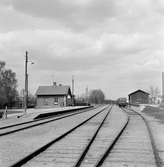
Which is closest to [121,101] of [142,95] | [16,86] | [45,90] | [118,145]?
[45,90]

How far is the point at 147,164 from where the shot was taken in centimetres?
574

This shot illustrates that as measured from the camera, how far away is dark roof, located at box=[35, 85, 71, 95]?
6562cm

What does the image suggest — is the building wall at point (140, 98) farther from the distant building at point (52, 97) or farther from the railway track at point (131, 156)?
the railway track at point (131, 156)

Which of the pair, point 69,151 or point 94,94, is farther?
point 94,94

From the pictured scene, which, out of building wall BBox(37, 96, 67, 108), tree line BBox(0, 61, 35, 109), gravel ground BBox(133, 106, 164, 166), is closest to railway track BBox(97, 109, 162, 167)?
gravel ground BBox(133, 106, 164, 166)

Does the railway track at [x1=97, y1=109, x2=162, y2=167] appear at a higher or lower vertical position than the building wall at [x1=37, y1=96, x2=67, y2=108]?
lower

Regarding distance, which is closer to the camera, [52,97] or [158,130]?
[158,130]

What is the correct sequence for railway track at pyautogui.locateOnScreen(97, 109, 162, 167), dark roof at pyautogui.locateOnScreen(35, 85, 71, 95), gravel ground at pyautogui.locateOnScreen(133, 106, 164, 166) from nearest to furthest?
1. railway track at pyautogui.locateOnScreen(97, 109, 162, 167)
2. gravel ground at pyautogui.locateOnScreen(133, 106, 164, 166)
3. dark roof at pyautogui.locateOnScreen(35, 85, 71, 95)

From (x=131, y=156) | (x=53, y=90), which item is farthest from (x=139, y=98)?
(x=131, y=156)

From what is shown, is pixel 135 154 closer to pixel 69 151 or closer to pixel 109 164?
pixel 109 164

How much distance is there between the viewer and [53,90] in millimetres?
66938

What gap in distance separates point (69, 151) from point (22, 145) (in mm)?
1962

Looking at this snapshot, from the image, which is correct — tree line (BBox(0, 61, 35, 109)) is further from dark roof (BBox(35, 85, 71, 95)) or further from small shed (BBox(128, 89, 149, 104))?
small shed (BBox(128, 89, 149, 104))

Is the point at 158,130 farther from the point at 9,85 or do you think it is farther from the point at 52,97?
the point at 52,97
